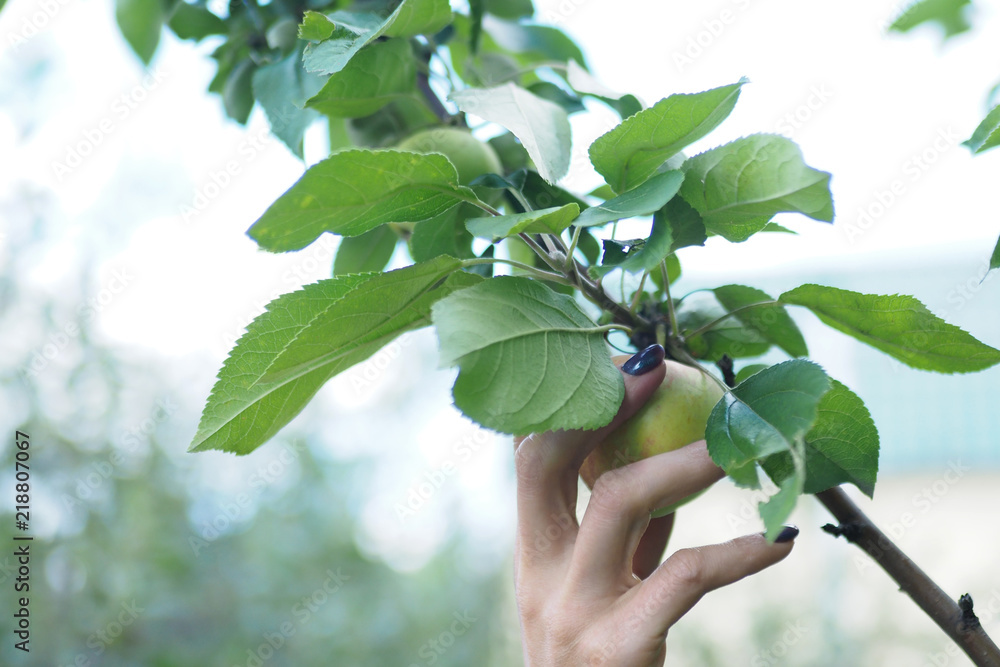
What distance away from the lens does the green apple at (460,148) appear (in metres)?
0.50

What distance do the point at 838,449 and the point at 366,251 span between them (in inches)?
14.4

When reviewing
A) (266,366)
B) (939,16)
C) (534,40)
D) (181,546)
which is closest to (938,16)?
(939,16)

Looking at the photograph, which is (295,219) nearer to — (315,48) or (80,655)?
(315,48)

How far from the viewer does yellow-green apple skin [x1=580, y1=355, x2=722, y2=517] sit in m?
0.37

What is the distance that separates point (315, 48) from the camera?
1.17 feet

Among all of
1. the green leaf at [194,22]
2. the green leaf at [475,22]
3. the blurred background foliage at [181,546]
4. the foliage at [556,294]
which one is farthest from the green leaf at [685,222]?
the blurred background foliage at [181,546]

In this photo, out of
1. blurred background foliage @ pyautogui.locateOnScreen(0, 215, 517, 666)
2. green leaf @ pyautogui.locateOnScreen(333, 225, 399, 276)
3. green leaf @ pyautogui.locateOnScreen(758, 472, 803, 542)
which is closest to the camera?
green leaf @ pyautogui.locateOnScreen(758, 472, 803, 542)

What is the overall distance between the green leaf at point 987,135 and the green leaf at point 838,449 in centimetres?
12

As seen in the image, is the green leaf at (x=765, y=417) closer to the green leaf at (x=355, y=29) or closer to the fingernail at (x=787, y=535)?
the fingernail at (x=787, y=535)

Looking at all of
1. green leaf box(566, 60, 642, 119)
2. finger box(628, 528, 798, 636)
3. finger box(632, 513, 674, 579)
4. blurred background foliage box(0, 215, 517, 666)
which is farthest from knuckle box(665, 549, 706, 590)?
blurred background foliage box(0, 215, 517, 666)

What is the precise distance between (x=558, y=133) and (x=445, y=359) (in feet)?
0.62

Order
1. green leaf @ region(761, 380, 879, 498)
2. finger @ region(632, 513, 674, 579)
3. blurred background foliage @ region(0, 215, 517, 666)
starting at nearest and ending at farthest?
green leaf @ region(761, 380, 879, 498) → finger @ region(632, 513, 674, 579) → blurred background foliage @ region(0, 215, 517, 666)

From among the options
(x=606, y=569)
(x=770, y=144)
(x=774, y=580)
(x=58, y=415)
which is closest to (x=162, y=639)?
(x=58, y=415)

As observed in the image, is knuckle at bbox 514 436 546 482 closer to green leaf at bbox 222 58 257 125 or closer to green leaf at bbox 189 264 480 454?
green leaf at bbox 189 264 480 454
